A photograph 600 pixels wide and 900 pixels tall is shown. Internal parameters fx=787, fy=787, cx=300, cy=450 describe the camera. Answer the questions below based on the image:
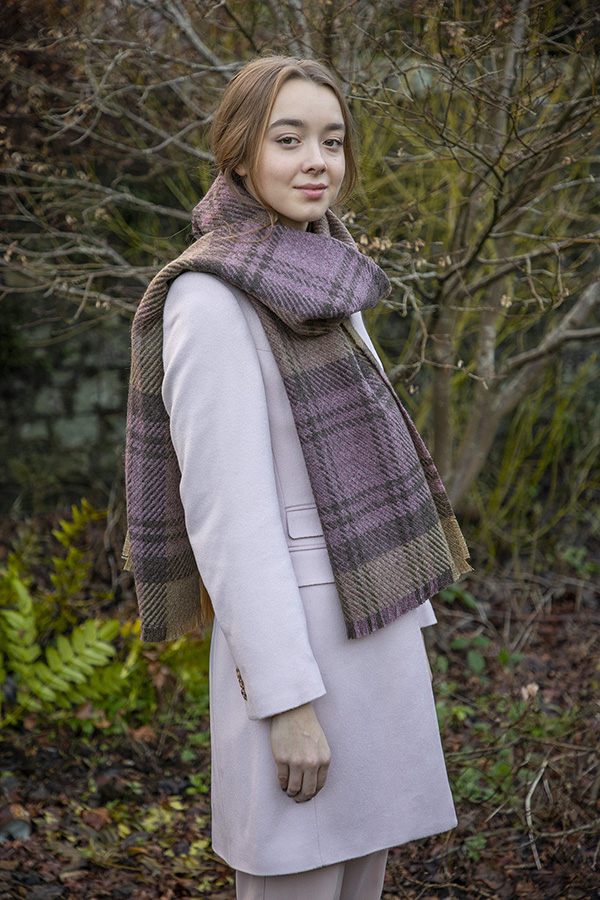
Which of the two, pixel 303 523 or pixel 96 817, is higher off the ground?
pixel 303 523

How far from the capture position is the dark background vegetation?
7.64 feet

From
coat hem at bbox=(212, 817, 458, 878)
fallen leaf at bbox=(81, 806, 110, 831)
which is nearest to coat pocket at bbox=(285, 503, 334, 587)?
coat hem at bbox=(212, 817, 458, 878)

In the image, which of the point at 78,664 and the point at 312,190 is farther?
the point at 78,664

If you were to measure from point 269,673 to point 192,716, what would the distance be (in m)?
2.07

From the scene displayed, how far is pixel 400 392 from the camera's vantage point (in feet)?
14.4

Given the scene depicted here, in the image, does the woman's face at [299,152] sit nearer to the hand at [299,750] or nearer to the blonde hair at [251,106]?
the blonde hair at [251,106]

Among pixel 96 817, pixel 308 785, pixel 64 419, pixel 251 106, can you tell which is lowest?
pixel 64 419

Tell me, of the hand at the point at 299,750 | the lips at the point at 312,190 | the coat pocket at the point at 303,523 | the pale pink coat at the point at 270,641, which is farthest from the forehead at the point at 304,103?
the hand at the point at 299,750

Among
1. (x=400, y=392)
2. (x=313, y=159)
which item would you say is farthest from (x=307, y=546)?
(x=400, y=392)

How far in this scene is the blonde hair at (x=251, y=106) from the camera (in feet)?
4.44

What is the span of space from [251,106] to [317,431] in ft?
1.89

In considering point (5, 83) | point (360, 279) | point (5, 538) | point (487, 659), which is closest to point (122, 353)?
point (5, 538)

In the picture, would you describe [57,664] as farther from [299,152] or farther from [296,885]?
[299,152]

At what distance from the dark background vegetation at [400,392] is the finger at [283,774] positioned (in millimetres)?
1106
